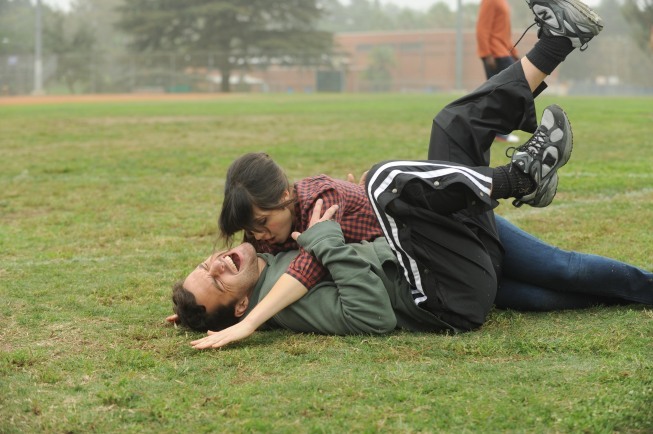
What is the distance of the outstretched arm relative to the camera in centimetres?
367

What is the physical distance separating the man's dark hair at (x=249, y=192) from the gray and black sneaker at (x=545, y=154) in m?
1.03

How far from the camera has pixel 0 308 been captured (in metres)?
4.37

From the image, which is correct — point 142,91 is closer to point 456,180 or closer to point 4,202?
point 4,202

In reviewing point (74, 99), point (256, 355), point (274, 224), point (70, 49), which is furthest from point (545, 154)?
point (70, 49)

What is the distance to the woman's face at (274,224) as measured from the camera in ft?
13.1

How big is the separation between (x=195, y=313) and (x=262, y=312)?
372 millimetres

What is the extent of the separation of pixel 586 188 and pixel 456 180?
14.9ft

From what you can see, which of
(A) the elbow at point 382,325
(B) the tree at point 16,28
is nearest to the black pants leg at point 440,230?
(A) the elbow at point 382,325

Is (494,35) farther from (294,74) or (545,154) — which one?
(294,74)

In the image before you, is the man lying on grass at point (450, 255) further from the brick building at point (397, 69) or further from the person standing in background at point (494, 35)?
the brick building at point (397, 69)

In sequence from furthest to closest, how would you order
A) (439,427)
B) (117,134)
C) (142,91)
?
(142,91)
(117,134)
(439,427)

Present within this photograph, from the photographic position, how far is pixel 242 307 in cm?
404

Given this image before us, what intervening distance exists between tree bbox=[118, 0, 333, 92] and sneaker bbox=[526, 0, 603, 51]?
4957 centimetres

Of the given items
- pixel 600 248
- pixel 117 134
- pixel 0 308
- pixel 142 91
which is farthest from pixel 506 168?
pixel 142 91
